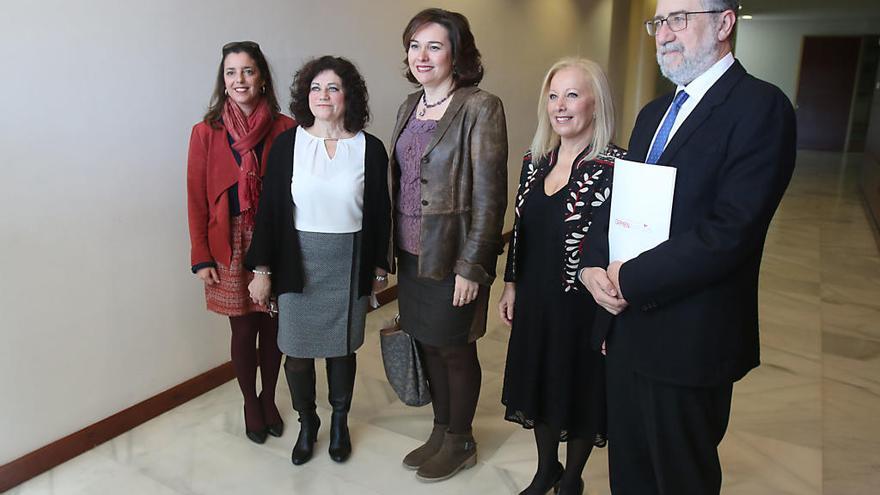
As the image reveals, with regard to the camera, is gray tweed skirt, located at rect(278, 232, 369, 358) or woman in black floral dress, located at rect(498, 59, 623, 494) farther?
gray tweed skirt, located at rect(278, 232, 369, 358)

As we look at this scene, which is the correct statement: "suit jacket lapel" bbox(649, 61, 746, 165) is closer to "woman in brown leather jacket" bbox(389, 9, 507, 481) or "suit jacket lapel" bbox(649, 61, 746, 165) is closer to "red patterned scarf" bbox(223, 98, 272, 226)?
"woman in brown leather jacket" bbox(389, 9, 507, 481)

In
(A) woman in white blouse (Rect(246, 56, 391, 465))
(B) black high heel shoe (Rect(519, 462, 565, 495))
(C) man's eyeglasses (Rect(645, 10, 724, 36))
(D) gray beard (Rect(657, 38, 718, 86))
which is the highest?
(C) man's eyeglasses (Rect(645, 10, 724, 36))

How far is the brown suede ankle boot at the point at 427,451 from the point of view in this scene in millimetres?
2475

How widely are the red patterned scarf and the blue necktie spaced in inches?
57.6

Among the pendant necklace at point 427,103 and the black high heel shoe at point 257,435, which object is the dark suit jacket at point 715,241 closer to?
the pendant necklace at point 427,103

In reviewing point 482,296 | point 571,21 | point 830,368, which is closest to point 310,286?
point 482,296

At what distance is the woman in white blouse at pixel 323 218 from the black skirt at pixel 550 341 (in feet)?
1.86

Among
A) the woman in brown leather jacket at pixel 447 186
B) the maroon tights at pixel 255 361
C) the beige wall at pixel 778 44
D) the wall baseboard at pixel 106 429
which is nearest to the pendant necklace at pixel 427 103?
the woman in brown leather jacket at pixel 447 186

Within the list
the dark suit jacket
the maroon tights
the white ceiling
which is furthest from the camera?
the white ceiling

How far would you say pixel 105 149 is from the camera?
98.7 inches

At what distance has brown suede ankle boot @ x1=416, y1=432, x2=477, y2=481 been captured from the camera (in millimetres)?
2387

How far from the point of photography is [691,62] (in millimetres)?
1397

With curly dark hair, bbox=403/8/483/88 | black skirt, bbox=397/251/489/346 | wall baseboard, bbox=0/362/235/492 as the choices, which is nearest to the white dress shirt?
curly dark hair, bbox=403/8/483/88

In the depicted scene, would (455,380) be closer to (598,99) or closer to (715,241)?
(598,99)
